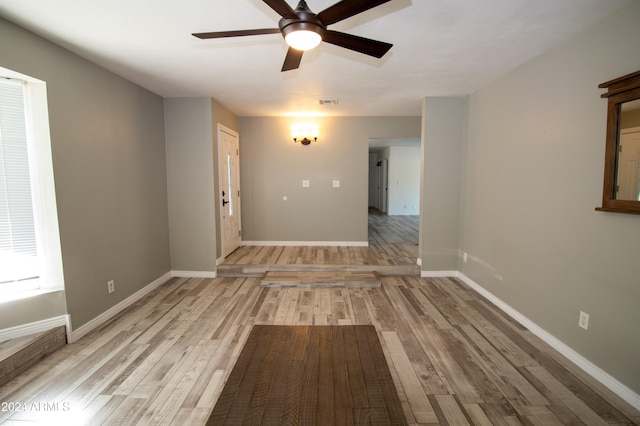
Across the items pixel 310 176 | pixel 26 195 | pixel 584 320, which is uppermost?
pixel 310 176

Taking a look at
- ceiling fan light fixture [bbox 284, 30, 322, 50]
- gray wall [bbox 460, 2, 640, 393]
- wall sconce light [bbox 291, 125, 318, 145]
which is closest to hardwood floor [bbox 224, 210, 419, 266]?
gray wall [bbox 460, 2, 640, 393]

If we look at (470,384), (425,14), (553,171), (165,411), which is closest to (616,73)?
(553,171)

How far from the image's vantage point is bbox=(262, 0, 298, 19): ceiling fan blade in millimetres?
1424

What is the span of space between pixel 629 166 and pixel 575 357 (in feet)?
5.24

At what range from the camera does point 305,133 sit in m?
5.55

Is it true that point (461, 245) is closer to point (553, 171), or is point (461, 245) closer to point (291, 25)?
point (553, 171)

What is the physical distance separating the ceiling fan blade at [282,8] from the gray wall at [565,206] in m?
2.37

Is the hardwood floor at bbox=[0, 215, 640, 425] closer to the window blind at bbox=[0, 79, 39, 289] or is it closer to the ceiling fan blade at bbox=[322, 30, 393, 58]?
the window blind at bbox=[0, 79, 39, 289]

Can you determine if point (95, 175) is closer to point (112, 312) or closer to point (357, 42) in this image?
point (112, 312)

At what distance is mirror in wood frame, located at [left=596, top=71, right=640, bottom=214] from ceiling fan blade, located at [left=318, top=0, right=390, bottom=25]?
6.27ft

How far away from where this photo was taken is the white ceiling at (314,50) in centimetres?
203

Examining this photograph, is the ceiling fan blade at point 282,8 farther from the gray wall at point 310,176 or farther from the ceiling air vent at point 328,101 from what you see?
the gray wall at point 310,176

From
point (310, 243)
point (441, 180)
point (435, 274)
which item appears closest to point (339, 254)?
point (310, 243)

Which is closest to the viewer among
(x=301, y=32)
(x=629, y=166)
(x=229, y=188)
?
(x=301, y=32)
